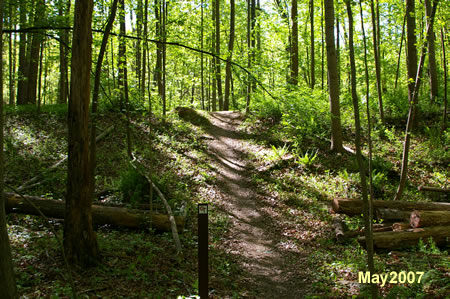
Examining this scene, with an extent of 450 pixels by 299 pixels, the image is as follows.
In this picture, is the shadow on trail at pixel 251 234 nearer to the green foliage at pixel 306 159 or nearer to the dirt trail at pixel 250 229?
the dirt trail at pixel 250 229

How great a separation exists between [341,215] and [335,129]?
459 cm

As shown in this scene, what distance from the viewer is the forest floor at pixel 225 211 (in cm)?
547

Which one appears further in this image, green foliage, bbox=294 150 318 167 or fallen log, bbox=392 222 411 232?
green foliage, bbox=294 150 318 167

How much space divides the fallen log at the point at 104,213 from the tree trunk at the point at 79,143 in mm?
2127

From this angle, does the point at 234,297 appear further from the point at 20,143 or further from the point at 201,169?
the point at 20,143

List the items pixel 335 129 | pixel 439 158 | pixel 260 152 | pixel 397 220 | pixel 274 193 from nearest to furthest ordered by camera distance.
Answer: pixel 397 220 → pixel 274 193 → pixel 439 158 → pixel 335 129 → pixel 260 152

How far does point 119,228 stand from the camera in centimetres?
761

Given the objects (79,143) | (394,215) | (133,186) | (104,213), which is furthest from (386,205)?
(79,143)

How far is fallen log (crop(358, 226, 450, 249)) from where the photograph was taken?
23.0 feet

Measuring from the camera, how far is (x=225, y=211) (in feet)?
31.7

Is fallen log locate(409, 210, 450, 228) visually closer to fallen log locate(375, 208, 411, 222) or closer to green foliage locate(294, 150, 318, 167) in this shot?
fallen log locate(375, 208, 411, 222)

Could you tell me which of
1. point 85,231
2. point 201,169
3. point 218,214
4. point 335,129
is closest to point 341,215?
point 218,214

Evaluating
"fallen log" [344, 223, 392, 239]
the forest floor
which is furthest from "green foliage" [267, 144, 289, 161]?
"fallen log" [344, 223, 392, 239]

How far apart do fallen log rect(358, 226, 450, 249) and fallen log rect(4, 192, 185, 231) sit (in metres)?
4.52
